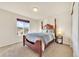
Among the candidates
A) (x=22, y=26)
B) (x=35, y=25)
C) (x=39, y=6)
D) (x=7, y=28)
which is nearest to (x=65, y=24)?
(x=39, y=6)

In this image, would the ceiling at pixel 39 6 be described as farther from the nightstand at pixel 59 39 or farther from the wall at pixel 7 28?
the nightstand at pixel 59 39

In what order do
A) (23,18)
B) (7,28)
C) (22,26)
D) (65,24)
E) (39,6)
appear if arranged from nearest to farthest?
(39,6) < (7,28) < (65,24) < (23,18) < (22,26)

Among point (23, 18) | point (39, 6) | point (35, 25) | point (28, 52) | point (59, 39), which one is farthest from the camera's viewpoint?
point (35, 25)

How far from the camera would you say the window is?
642 cm

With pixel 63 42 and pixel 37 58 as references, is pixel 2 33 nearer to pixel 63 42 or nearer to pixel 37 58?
pixel 37 58

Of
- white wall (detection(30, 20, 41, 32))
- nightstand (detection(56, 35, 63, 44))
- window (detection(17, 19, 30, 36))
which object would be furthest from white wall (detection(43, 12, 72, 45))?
window (detection(17, 19, 30, 36))

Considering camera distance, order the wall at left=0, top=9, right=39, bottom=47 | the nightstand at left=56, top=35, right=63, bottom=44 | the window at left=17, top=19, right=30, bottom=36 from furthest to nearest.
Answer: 1. the window at left=17, top=19, right=30, bottom=36
2. the nightstand at left=56, top=35, right=63, bottom=44
3. the wall at left=0, top=9, right=39, bottom=47

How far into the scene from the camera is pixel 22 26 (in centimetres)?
696

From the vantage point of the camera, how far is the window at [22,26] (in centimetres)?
642

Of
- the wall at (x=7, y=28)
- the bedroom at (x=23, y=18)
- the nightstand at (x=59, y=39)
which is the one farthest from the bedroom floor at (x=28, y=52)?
the nightstand at (x=59, y=39)

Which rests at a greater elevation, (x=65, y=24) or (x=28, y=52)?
(x=65, y=24)

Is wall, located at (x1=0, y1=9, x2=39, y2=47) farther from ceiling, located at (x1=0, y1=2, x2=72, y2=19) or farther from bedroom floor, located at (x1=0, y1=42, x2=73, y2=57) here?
bedroom floor, located at (x1=0, y1=42, x2=73, y2=57)

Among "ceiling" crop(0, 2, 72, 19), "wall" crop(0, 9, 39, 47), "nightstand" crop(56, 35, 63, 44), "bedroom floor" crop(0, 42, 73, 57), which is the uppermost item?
"ceiling" crop(0, 2, 72, 19)

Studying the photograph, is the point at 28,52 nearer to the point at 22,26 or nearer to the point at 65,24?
the point at 65,24
